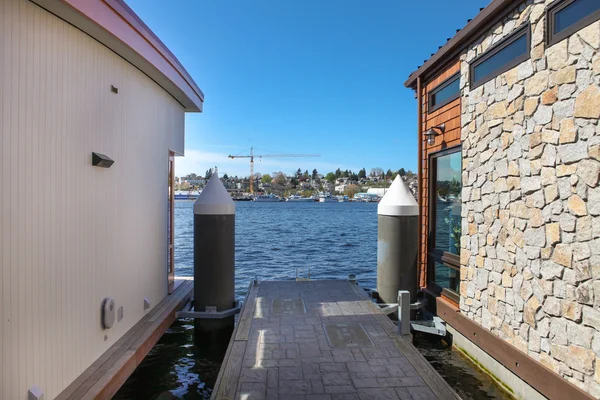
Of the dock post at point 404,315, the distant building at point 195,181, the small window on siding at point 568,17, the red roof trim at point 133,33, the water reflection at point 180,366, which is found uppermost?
the distant building at point 195,181

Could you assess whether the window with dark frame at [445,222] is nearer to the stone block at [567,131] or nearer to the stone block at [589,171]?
the stone block at [567,131]

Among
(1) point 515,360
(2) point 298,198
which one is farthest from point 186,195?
(1) point 515,360

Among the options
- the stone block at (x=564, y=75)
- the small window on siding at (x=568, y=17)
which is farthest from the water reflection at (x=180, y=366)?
the small window on siding at (x=568, y=17)

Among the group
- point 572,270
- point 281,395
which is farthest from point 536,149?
point 281,395

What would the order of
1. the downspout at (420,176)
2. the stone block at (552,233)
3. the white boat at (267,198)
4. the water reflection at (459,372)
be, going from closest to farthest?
the stone block at (552,233)
the water reflection at (459,372)
the downspout at (420,176)
the white boat at (267,198)

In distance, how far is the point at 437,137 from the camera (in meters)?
6.83

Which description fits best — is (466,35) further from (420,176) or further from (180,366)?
(180,366)

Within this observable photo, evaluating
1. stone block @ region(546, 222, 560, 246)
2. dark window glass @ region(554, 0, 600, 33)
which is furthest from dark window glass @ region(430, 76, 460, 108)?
stone block @ region(546, 222, 560, 246)

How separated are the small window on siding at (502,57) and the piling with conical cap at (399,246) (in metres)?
2.25

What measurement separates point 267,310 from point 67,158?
148 inches

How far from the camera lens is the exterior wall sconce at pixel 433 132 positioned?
6617 millimetres

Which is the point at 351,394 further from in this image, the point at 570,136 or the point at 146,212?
the point at 146,212

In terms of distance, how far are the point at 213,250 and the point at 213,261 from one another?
18 centimetres

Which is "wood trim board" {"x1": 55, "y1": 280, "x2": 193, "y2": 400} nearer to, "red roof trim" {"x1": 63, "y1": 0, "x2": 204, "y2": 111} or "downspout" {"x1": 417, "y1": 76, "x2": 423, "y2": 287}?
"red roof trim" {"x1": 63, "y1": 0, "x2": 204, "y2": 111}
